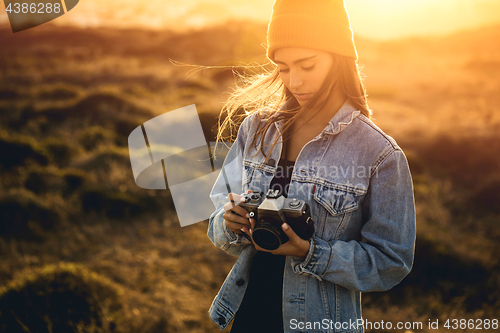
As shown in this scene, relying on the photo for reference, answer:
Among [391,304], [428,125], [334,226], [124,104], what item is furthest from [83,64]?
[334,226]

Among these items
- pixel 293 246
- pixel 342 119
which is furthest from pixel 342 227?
pixel 342 119

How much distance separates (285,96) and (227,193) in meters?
0.61

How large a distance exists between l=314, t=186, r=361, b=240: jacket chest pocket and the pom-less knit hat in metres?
0.65

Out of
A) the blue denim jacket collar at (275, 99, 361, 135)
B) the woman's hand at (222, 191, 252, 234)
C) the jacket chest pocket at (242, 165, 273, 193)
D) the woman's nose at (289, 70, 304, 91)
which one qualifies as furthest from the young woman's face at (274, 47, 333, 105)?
the woman's hand at (222, 191, 252, 234)

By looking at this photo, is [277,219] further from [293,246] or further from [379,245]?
[379,245]

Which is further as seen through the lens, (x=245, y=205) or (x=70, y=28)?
(x=70, y=28)

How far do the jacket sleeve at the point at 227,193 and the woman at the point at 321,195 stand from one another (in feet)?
0.03

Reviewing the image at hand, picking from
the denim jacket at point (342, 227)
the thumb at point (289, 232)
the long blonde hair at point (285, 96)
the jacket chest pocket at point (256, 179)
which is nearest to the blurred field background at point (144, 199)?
the long blonde hair at point (285, 96)

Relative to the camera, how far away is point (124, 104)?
12.8 metres

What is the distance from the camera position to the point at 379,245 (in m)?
1.50

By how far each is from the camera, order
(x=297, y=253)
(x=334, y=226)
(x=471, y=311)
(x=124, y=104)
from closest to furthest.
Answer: (x=297, y=253)
(x=334, y=226)
(x=471, y=311)
(x=124, y=104)

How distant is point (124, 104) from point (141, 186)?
6.01 metres

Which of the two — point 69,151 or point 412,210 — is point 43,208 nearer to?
point 69,151

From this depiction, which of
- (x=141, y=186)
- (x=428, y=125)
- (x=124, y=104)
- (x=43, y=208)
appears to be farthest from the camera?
(x=124, y=104)
